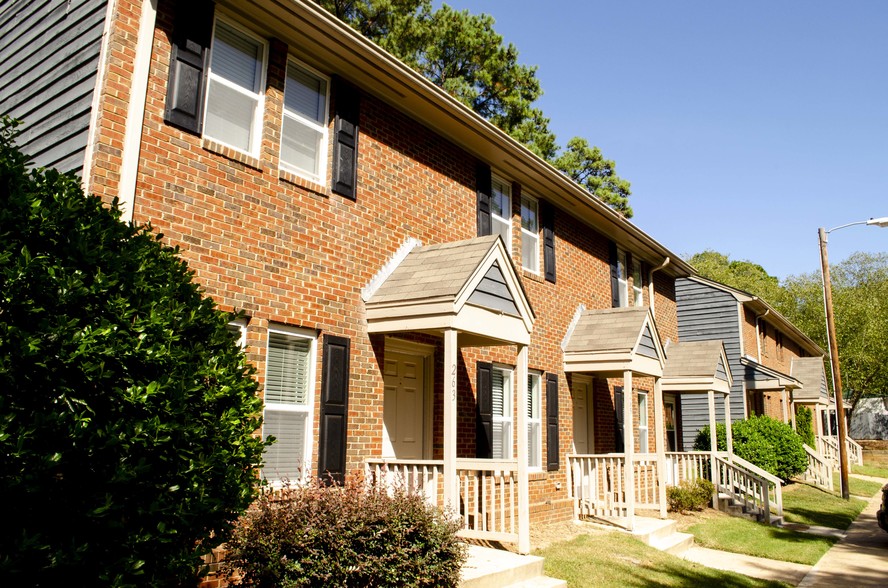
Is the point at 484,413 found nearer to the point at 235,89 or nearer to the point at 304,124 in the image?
the point at 304,124

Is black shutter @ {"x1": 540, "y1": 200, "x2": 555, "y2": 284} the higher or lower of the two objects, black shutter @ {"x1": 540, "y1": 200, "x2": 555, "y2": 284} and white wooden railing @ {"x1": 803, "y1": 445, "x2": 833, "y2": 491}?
the higher

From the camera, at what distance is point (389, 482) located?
8.35 m

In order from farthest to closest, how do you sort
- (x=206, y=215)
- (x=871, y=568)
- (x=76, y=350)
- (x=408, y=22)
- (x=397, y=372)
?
(x=408, y=22) < (x=871, y=568) < (x=397, y=372) < (x=206, y=215) < (x=76, y=350)

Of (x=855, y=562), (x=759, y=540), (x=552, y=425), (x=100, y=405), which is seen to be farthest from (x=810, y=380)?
(x=100, y=405)

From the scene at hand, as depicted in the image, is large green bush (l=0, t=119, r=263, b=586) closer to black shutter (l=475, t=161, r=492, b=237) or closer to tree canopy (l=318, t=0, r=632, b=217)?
black shutter (l=475, t=161, r=492, b=237)

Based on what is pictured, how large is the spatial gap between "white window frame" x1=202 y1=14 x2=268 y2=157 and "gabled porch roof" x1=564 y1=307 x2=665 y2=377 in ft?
24.6

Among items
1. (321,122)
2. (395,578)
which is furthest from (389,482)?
(321,122)

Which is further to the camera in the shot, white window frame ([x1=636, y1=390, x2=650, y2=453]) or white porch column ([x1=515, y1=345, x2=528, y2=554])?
white window frame ([x1=636, y1=390, x2=650, y2=453])

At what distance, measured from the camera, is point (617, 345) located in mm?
12719

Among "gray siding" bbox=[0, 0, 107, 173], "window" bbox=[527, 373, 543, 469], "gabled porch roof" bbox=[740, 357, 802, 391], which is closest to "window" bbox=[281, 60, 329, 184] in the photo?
"gray siding" bbox=[0, 0, 107, 173]

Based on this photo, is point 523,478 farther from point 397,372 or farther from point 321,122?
point 321,122

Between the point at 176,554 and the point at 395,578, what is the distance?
201 centimetres

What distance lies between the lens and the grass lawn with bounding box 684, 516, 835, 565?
1138cm

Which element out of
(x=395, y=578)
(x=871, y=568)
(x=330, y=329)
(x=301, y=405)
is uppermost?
(x=330, y=329)
